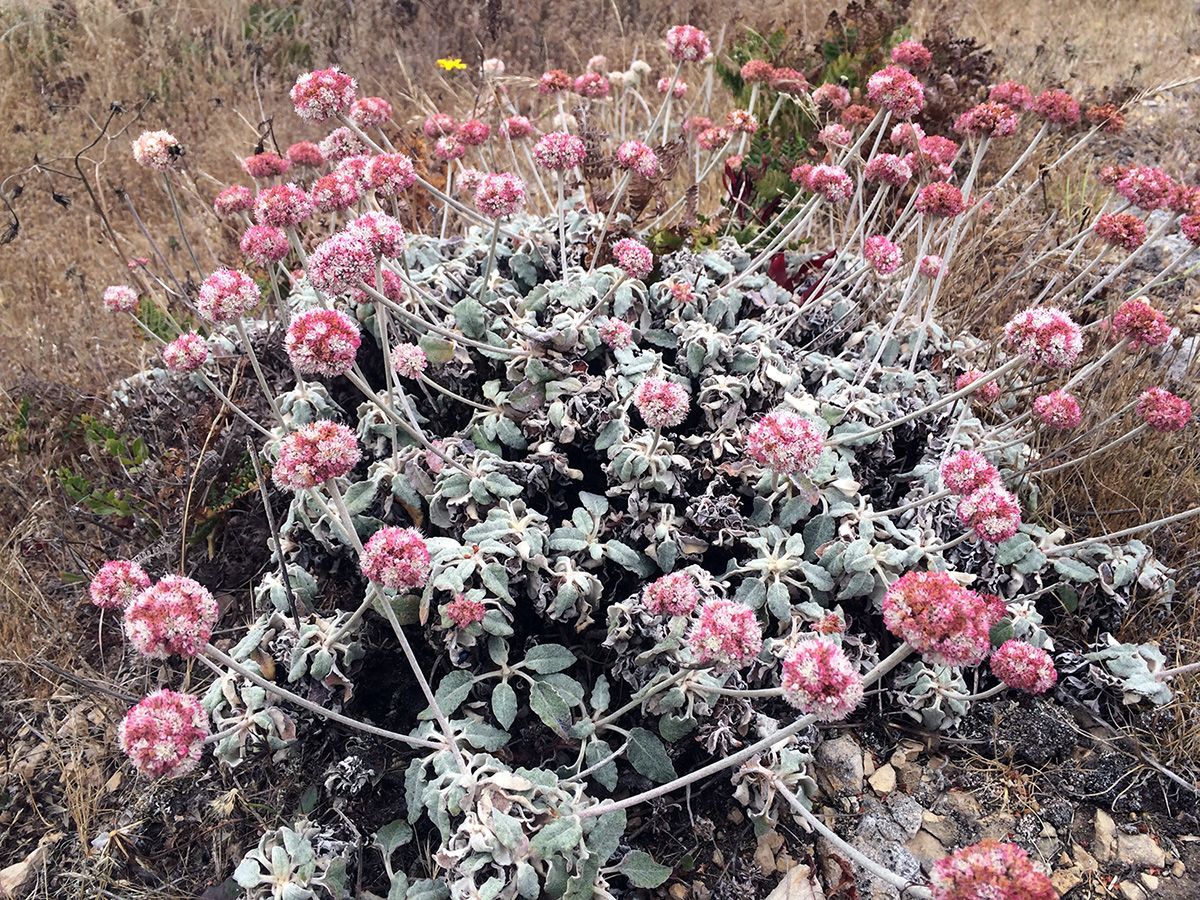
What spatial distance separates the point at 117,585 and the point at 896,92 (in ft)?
10.2

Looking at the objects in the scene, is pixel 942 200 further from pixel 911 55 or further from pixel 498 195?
pixel 498 195

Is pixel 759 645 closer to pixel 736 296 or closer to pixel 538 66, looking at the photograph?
pixel 736 296

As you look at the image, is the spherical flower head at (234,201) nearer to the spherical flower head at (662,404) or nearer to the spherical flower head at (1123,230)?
the spherical flower head at (662,404)

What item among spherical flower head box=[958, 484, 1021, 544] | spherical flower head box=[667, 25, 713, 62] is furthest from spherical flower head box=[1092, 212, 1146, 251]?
spherical flower head box=[667, 25, 713, 62]

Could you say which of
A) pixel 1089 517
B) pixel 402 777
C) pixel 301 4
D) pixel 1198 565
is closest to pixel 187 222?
pixel 301 4

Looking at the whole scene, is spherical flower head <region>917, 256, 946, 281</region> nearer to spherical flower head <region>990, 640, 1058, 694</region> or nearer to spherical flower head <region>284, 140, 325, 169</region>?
spherical flower head <region>990, 640, 1058, 694</region>

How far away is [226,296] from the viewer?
2.33m

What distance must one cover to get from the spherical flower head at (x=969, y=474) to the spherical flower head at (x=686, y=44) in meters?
2.10

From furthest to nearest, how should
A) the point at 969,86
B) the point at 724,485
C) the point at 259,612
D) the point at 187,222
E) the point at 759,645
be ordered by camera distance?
the point at 187,222 < the point at 969,86 < the point at 259,612 < the point at 724,485 < the point at 759,645

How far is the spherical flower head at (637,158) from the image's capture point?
294 cm

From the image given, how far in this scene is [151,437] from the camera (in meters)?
3.61

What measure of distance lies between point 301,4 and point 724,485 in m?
8.85

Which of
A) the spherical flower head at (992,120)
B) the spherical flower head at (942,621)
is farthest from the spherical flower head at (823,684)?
the spherical flower head at (992,120)

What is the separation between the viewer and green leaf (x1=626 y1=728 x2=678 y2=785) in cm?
231
